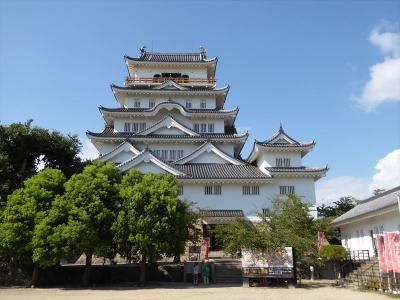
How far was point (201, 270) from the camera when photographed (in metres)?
22.8

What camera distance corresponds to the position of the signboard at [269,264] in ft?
66.8

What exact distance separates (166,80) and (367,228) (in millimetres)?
21970

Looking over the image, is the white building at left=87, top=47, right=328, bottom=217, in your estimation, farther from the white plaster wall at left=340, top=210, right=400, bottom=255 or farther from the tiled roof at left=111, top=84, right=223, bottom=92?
the white plaster wall at left=340, top=210, right=400, bottom=255

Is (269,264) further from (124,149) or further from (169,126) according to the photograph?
(169,126)

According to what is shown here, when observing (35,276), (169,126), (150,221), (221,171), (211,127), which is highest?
(211,127)

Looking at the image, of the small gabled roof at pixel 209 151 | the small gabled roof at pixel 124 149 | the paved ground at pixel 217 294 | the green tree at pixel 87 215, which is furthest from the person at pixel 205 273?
the small gabled roof at pixel 124 149

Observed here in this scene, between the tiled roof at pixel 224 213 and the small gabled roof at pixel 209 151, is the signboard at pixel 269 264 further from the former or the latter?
the small gabled roof at pixel 209 151

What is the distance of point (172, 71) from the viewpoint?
39.9 m

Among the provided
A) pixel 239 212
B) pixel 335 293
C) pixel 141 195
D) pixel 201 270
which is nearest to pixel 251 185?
pixel 239 212

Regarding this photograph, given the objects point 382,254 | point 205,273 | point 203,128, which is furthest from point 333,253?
point 203,128

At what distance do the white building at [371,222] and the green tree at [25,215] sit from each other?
55.0 feet

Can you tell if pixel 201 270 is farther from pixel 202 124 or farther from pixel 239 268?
pixel 202 124

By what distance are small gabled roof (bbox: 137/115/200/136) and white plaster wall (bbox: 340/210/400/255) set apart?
14357mm

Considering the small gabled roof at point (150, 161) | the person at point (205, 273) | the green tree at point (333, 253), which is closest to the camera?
the person at point (205, 273)
